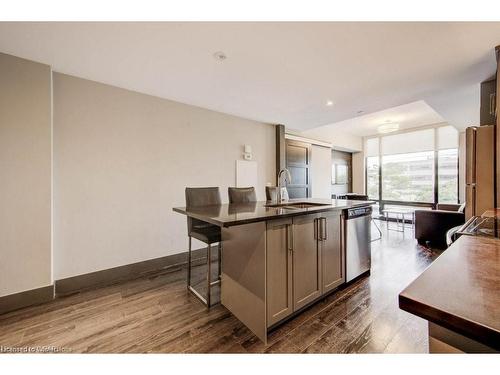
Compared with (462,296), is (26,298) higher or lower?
lower

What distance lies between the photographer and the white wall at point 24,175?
2.08 metres

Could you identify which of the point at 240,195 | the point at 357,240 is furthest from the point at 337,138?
the point at 240,195

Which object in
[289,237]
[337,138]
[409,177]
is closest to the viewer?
[289,237]

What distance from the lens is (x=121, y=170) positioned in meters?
2.85

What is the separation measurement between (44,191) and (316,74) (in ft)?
10.6

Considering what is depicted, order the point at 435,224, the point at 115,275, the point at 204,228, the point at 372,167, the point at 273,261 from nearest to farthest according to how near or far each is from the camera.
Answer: the point at 273,261 < the point at 204,228 < the point at 115,275 < the point at 435,224 < the point at 372,167

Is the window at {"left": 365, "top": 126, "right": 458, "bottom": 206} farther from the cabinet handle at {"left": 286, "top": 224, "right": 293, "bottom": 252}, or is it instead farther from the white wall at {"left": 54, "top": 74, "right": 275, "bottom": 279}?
the cabinet handle at {"left": 286, "top": 224, "right": 293, "bottom": 252}

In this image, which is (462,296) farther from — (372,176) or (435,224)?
(372,176)

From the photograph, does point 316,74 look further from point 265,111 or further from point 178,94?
point 178,94

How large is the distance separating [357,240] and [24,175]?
3645 millimetres

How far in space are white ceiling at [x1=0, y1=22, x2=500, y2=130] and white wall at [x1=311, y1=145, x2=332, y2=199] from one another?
2741 mm

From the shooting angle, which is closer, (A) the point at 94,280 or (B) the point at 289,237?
(B) the point at 289,237

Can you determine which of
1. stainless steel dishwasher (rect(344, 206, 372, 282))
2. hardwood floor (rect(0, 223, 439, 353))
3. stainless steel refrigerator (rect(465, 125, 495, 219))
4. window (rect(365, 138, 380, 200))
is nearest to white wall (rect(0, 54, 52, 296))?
hardwood floor (rect(0, 223, 439, 353))
